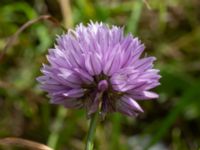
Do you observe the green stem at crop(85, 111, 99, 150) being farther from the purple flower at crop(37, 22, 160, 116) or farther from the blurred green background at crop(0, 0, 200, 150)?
the blurred green background at crop(0, 0, 200, 150)

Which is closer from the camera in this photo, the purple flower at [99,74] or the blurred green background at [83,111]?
the purple flower at [99,74]

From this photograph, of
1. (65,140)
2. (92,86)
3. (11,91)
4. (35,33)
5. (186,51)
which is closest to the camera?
(92,86)

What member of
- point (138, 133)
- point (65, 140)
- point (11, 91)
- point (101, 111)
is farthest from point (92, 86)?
point (138, 133)

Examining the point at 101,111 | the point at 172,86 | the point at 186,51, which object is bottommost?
the point at 101,111

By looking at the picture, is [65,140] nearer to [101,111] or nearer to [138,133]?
[138,133]

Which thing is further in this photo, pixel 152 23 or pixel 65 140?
pixel 152 23

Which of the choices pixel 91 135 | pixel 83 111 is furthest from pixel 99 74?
pixel 83 111

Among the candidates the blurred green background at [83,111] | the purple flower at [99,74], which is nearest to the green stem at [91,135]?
the purple flower at [99,74]

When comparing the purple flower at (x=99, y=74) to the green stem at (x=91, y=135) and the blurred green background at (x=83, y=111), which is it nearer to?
the green stem at (x=91, y=135)
